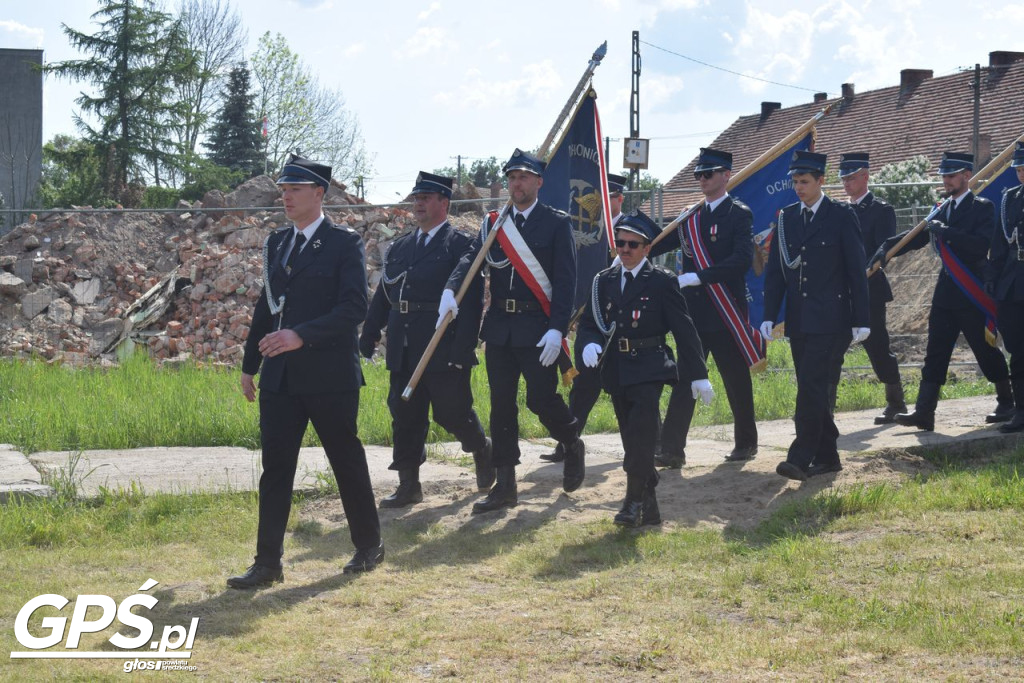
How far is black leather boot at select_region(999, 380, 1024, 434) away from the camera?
855 cm

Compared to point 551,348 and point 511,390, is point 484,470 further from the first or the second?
point 551,348

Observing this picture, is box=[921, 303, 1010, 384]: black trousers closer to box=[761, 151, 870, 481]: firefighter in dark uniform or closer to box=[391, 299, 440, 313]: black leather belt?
box=[761, 151, 870, 481]: firefighter in dark uniform

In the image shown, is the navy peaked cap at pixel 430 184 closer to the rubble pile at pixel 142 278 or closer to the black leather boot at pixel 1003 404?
the black leather boot at pixel 1003 404

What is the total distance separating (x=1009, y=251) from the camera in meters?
8.59

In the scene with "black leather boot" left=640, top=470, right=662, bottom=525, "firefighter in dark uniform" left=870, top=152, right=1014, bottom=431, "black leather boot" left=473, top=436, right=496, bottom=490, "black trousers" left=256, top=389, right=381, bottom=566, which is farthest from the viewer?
"firefighter in dark uniform" left=870, top=152, right=1014, bottom=431

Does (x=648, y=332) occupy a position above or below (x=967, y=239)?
below

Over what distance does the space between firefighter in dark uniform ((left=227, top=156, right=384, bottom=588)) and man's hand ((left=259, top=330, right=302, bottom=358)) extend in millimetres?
97

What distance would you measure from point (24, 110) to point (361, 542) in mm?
38952

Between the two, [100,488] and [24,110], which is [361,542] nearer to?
[100,488]

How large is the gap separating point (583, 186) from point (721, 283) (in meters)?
1.35

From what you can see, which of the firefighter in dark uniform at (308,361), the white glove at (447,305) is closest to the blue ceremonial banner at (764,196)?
the white glove at (447,305)

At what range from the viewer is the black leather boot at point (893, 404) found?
9.81 metres

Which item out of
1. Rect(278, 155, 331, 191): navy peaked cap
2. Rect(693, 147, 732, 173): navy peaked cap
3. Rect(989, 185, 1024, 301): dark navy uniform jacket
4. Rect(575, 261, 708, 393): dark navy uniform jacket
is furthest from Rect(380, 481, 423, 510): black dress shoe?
Rect(989, 185, 1024, 301): dark navy uniform jacket
